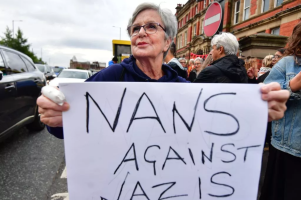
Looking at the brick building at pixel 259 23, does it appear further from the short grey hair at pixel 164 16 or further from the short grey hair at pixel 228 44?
the short grey hair at pixel 164 16

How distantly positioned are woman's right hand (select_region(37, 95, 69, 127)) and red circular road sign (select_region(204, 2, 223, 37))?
2368 millimetres

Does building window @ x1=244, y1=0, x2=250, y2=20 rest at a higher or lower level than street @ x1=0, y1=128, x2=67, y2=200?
higher

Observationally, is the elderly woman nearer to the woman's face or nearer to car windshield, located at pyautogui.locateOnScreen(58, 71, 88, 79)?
the woman's face

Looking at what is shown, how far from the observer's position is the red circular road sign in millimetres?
2567

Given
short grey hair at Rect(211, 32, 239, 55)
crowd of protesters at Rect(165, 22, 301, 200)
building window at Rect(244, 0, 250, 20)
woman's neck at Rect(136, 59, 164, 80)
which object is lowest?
crowd of protesters at Rect(165, 22, 301, 200)

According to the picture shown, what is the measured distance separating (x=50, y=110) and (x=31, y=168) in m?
2.24

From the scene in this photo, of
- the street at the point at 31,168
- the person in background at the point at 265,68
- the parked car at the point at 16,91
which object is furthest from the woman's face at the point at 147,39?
the person in background at the point at 265,68

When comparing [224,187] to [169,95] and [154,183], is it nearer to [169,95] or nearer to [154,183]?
[154,183]

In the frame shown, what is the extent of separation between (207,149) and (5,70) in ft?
10.7

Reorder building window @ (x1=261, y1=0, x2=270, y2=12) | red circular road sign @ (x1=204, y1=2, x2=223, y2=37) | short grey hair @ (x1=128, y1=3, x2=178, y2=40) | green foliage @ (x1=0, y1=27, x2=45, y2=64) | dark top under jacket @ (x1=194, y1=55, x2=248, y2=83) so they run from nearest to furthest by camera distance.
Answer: short grey hair @ (x1=128, y1=3, x2=178, y2=40), dark top under jacket @ (x1=194, y1=55, x2=248, y2=83), red circular road sign @ (x1=204, y1=2, x2=223, y2=37), building window @ (x1=261, y1=0, x2=270, y2=12), green foliage @ (x1=0, y1=27, x2=45, y2=64)

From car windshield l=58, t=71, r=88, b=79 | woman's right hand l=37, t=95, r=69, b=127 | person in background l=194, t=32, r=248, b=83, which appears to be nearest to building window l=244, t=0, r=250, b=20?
car windshield l=58, t=71, r=88, b=79

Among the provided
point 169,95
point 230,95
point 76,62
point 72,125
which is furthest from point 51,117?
point 76,62

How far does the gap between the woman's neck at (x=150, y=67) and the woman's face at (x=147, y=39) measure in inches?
1.6

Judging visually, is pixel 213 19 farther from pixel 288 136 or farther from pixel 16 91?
pixel 16 91
